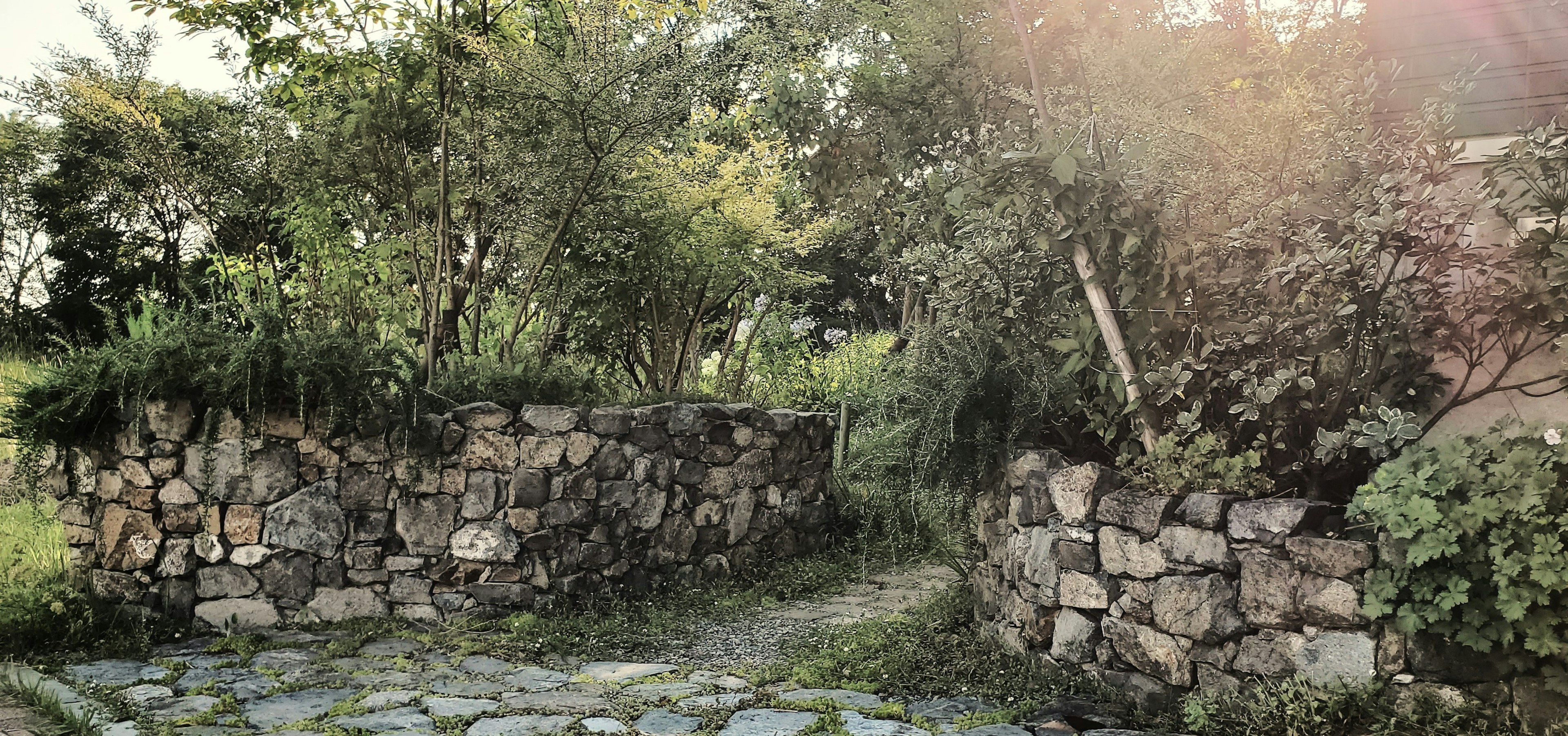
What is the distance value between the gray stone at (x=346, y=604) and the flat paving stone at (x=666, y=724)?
2172 mm

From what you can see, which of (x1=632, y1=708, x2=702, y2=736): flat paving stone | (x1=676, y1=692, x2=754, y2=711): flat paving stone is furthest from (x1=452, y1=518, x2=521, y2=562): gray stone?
(x1=632, y1=708, x2=702, y2=736): flat paving stone

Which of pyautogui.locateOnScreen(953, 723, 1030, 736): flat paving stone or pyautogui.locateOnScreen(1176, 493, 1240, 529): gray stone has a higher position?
pyautogui.locateOnScreen(1176, 493, 1240, 529): gray stone

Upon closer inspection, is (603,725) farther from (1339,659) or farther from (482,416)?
(1339,659)

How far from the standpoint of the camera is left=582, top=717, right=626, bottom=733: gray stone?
371 cm

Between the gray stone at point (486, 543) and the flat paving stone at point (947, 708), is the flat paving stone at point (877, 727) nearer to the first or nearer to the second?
the flat paving stone at point (947, 708)

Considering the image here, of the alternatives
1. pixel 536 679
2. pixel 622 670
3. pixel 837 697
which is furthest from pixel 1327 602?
pixel 536 679

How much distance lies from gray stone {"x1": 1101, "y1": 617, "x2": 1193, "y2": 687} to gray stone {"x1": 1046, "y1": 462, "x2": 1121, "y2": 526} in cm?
42

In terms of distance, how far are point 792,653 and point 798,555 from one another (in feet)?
7.27

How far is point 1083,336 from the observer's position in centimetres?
422

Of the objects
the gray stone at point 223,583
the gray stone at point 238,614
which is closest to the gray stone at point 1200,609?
the gray stone at point 238,614

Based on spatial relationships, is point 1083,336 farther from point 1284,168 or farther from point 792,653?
point 792,653

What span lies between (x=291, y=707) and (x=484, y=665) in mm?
888

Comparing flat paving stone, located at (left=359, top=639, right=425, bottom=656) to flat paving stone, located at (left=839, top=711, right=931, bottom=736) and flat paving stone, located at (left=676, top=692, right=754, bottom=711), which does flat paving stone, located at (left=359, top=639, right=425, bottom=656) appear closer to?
flat paving stone, located at (left=676, top=692, right=754, bottom=711)

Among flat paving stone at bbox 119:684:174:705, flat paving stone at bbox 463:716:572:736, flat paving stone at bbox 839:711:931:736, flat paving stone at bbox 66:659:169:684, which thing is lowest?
flat paving stone at bbox 839:711:931:736
